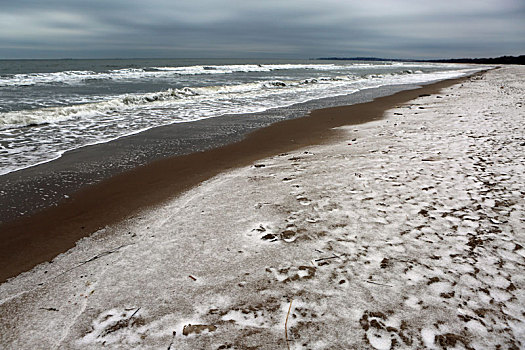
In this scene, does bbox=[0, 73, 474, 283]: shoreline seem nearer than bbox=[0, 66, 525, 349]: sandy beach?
No

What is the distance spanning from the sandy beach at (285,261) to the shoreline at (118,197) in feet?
0.09

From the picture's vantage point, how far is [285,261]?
9.69 ft

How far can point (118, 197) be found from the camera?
186 inches

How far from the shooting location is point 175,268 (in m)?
2.94

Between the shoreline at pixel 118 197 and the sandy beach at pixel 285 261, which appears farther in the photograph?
the shoreline at pixel 118 197

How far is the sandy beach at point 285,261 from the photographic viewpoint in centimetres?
221

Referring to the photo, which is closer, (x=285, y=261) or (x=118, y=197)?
(x=285, y=261)

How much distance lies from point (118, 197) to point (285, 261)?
308 centimetres

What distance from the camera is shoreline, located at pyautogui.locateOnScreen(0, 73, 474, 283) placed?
3420 millimetres

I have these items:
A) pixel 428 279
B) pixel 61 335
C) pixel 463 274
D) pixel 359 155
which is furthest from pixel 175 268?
pixel 359 155

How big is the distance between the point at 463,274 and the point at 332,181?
2.37 m

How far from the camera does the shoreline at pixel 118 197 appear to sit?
3.42m

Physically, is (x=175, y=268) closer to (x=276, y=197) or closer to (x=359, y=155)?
(x=276, y=197)

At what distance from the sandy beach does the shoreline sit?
0.09ft
